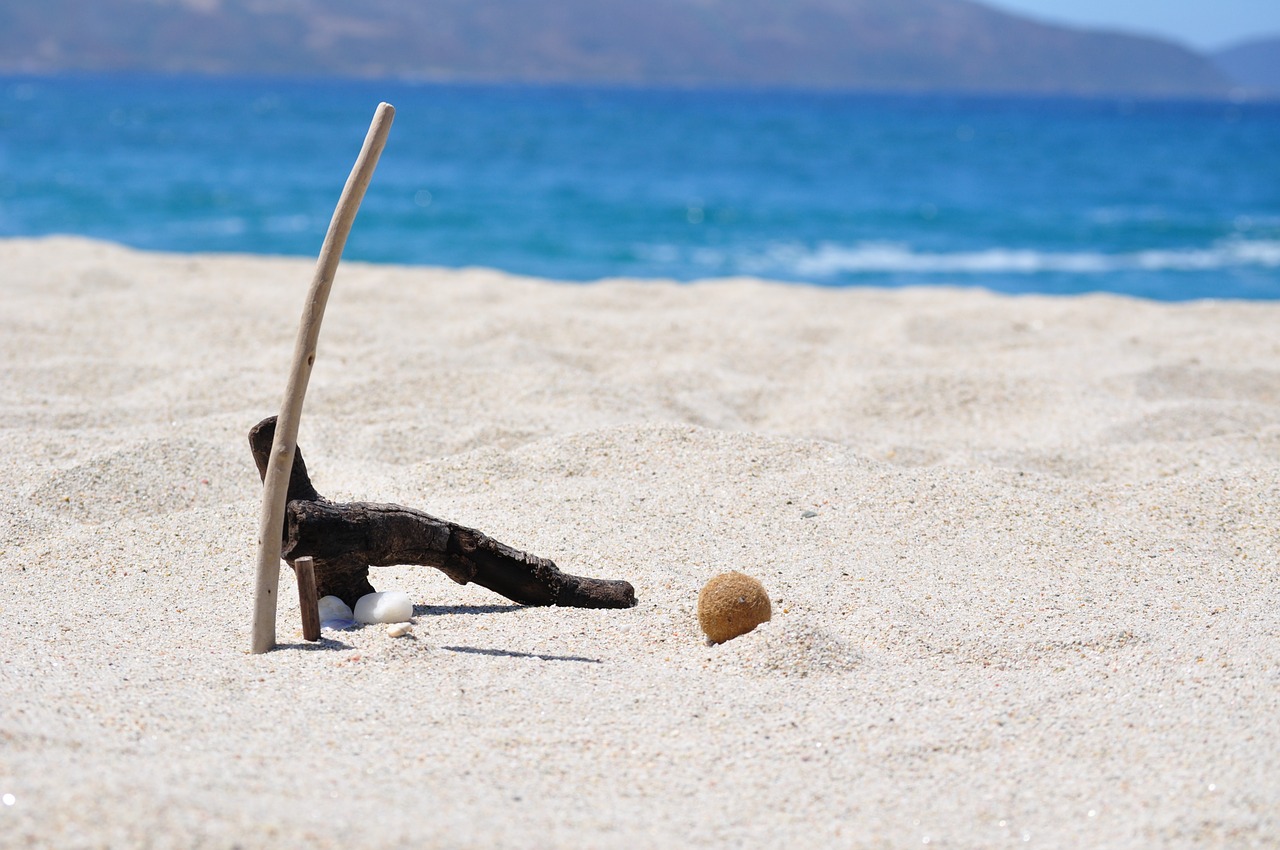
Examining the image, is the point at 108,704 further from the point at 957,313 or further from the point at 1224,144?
the point at 1224,144

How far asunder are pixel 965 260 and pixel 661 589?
11294mm

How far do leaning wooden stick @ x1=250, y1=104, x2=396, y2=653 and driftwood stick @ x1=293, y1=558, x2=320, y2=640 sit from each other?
5 centimetres

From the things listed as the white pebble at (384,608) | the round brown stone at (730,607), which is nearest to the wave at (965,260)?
the round brown stone at (730,607)

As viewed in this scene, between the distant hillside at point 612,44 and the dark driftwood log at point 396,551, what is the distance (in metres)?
117

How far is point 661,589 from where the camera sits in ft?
10.1

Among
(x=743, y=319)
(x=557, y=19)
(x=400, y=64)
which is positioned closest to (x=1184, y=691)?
(x=743, y=319)

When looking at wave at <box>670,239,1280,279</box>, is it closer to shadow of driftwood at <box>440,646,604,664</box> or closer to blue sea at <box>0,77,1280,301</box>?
blue sea at <box>0,77,1280,301</box>

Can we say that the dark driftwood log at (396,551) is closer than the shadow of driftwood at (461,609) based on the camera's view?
Yes

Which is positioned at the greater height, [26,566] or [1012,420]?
[1012,420]

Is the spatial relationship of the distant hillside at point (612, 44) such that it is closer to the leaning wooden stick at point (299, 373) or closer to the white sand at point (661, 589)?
the white sand at point (661, 589)

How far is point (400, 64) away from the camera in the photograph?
390 ft

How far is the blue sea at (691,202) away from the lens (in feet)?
43.4

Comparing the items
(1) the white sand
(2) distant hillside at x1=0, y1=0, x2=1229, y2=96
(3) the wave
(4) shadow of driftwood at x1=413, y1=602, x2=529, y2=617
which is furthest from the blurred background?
(2) distant hillside at x1=0, y1=0, x2=1229, y2=96

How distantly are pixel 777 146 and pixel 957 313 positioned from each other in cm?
2564
